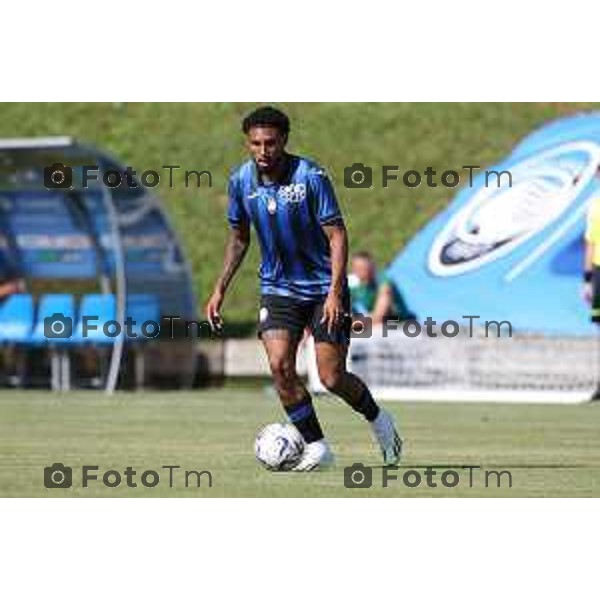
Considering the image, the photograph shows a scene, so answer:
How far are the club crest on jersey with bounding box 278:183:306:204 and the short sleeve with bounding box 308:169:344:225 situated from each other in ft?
0.19

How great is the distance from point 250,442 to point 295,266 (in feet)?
12.4

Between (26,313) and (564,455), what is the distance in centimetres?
1276

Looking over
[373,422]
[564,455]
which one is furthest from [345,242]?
[564,455]

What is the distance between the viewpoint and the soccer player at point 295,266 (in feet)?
45.4

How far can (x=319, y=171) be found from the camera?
14023mm

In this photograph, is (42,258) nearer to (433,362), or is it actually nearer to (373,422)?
→ (433,362)

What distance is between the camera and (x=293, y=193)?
45.8 feet
